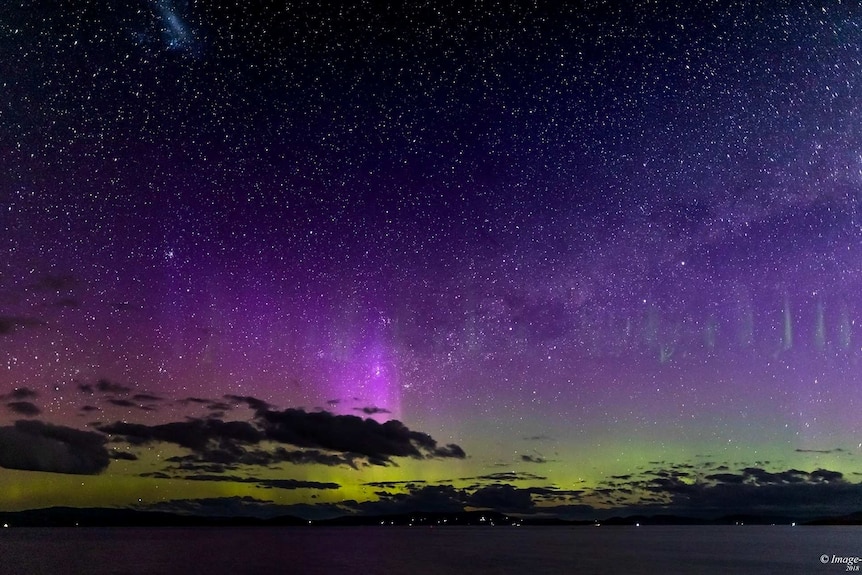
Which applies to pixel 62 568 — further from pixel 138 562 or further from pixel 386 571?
pixel 386 571

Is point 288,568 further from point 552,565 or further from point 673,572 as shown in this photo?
point 673,572

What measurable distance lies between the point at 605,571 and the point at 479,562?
68.8 ft

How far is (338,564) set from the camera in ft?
278

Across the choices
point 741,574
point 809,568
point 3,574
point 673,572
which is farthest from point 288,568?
point 809,568

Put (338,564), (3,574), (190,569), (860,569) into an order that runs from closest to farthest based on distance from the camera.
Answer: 1. (860,569)
2. (3,574)
3. (190,569)
4. (338,564)

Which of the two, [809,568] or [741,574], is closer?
[741,574]

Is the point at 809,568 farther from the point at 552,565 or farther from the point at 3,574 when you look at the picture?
the point at 3,574

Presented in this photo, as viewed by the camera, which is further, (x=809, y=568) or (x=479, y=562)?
(x=479, y=562)

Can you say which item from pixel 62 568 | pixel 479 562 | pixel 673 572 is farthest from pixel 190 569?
Result: pixel 673 572

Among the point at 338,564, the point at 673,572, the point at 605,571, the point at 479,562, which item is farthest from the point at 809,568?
the point at 338,564

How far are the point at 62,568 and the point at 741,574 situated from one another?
243 ft

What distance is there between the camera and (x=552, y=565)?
79.3 meters

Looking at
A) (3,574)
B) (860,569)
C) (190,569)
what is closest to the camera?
(860,569)

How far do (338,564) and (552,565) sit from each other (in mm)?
25894
